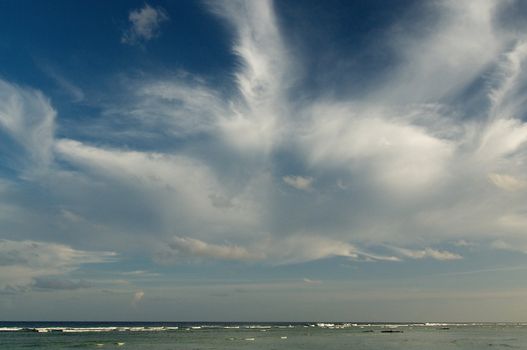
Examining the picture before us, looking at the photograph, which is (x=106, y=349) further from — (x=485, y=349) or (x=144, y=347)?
(x=485, y=349)

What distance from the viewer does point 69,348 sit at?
225 ft

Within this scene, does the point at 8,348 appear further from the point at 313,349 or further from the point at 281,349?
the point at 313,349

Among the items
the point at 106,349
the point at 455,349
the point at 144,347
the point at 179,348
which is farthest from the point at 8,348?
the point at 455,349

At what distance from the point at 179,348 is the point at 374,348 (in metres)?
30.4

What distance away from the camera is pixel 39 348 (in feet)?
221

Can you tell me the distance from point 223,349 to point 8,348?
3193 cm

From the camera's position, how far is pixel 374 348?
2795 inches

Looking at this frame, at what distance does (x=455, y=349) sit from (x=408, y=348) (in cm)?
717

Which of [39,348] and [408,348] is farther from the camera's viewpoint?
[408,348]

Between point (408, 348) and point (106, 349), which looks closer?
point (106, 349)

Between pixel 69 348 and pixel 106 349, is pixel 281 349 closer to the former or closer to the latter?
pixel 106 349

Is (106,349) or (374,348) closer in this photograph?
(106,349)

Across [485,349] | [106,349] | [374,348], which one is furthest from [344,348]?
[106,349]

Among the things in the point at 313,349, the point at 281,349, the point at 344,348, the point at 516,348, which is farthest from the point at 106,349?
the point at 516,348
